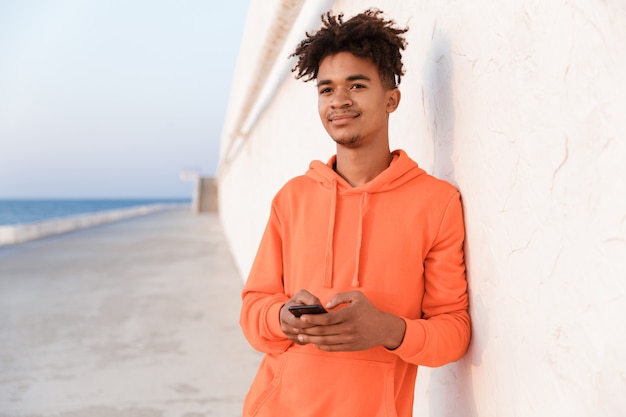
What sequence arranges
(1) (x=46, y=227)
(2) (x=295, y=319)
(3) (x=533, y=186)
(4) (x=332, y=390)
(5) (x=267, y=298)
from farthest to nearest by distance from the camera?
(1) (x=46, y=227)
(5) (x=267, y=298)
(4) (x=332, y=390)
(2) (x=295, y=319)
(3) (x=533, y=186)

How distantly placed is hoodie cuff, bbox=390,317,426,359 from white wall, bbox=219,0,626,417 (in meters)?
0.16

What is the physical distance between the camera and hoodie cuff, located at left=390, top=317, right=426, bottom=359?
3.73 feet

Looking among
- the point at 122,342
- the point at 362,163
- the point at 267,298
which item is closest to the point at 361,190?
the point at 362,163

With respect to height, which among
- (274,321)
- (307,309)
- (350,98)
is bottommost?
(274,321)

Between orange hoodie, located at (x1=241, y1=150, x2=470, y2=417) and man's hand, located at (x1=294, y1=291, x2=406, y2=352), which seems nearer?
man's hand, located at (x1=294, y1=291, x2=406, y2=352)

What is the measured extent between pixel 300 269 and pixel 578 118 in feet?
2.38

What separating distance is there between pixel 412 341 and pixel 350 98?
59 cm

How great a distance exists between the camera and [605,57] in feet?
2.53

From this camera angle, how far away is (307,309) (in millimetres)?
1056

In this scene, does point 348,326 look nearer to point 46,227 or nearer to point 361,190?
point 361,190

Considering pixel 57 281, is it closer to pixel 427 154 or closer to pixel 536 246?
pixel 427 154

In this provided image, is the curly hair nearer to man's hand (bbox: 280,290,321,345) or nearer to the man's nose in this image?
the man's nose

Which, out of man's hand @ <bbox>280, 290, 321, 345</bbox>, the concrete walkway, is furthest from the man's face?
the concrete walkway

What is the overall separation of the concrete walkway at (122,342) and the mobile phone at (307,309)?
2233 mm
